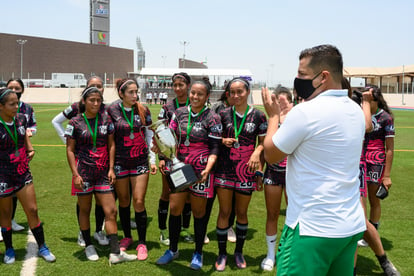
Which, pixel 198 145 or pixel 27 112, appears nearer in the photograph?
pixel 198 145

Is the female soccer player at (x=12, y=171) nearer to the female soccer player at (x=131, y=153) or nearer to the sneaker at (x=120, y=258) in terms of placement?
the sneaker at (x=120, y=258)

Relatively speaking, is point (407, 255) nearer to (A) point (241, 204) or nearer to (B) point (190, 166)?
(A) point (241, 204)

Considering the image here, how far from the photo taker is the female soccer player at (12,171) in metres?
4.26

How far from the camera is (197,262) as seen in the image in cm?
429

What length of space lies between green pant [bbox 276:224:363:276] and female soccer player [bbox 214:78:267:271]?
6.09 feet

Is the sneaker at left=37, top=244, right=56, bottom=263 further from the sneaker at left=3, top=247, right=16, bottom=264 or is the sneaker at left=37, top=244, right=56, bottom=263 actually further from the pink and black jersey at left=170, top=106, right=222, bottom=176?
the pink and black jersey at left=170, top=106, right=222, bottom=176

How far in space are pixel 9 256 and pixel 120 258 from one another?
49.1 inches

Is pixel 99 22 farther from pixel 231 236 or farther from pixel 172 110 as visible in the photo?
pixel 231 236

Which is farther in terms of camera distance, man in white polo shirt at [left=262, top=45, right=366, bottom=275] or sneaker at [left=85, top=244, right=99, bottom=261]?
sneaker at [left=85, top=244, right=99, bottom=261]

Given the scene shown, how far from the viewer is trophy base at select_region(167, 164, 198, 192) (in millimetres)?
3742

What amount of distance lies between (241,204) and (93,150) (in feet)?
5.71

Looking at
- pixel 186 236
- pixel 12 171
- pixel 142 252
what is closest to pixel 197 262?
pixel 142 252

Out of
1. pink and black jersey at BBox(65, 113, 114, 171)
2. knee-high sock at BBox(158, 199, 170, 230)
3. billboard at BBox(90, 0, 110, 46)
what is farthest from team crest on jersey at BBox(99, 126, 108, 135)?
billboard at BBox(90, 0, 110, 46)

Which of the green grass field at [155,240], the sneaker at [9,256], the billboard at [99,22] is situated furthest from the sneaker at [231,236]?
the billboard at [99,22]
